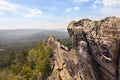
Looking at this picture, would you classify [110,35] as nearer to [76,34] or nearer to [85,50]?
[85,50]

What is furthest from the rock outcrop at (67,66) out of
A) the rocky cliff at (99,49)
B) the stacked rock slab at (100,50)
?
the stacked rock slab at (100,50)

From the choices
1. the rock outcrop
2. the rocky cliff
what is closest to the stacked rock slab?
the rocky cliff

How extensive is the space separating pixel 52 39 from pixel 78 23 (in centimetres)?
4776

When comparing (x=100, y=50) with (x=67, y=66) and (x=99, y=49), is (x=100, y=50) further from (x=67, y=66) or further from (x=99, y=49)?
(x=67, y=66)

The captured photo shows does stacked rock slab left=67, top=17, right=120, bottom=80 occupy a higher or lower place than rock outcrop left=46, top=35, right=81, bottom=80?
higher

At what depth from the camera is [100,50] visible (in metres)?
42.3

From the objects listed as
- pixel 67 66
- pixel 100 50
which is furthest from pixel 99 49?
pixel 67 66

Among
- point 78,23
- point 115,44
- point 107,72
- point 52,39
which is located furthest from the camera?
point 52,39

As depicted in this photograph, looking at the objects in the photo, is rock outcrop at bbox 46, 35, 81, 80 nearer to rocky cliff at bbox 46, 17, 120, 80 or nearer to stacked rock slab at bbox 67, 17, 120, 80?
rocky cliff at bbox 46, 17, 120, 80

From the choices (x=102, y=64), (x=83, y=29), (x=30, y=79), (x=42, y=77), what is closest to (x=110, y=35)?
(x=102, y=64)

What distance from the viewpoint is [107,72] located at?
42.9 m

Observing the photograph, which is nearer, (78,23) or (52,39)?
(78,23)

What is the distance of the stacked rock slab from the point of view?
132 ft

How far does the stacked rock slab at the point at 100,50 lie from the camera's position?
40312 mm
